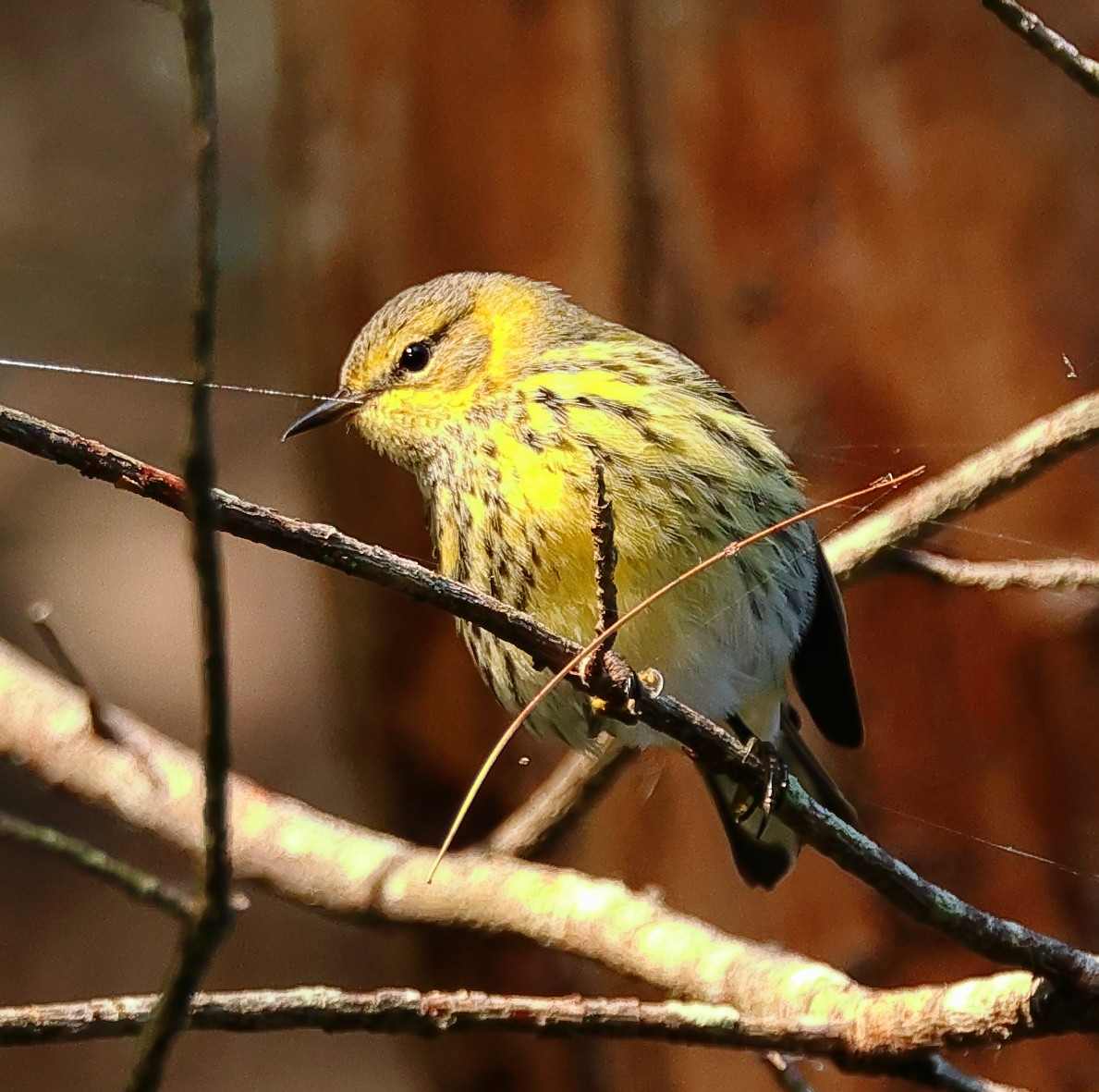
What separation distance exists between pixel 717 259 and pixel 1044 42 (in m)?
0.30

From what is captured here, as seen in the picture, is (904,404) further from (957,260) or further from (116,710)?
(116,710)

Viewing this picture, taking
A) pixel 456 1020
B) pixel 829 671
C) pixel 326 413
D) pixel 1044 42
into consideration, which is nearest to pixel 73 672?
pixel 326 413

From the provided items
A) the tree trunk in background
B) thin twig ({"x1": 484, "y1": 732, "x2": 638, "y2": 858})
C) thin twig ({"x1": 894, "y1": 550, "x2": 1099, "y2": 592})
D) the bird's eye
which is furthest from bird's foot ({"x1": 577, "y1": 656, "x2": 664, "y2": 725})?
thin twig ({"x1": 484, "y1": 732, "x2": 638, "y2": 858})

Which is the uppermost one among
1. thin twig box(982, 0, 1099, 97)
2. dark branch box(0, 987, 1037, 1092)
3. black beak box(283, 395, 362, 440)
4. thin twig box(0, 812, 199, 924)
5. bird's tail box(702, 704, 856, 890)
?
thin twig box(982, 0, 1099, 97)

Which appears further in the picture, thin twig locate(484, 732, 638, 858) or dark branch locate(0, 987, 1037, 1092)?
thin twig locate(484, 732, 638, 858)

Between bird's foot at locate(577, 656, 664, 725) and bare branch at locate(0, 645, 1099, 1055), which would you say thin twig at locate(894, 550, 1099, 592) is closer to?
bare branch at locate(0, 645, 1099, 1055)

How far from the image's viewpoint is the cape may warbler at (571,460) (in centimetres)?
91

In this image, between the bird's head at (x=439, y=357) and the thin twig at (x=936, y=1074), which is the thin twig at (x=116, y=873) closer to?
the bird's head at (x=439, y=357)

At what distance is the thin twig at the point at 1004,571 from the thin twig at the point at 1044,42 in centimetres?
38

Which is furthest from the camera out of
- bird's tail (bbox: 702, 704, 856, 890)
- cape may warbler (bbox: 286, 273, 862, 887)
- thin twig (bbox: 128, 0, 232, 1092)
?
bird's tail (bbox: 702, 704, 856, 890)

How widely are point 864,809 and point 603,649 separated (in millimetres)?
600

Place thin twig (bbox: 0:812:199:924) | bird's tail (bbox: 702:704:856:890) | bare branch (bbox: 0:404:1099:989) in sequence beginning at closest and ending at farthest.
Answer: bare branch (bbox: 0:404:1099:989) → thin twig (bbox: 0:812:199:924) → bird's tail (bbox: 702:704:856:890)

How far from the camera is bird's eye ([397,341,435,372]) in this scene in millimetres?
956

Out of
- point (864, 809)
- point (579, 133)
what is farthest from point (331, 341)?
point (864, 809)
